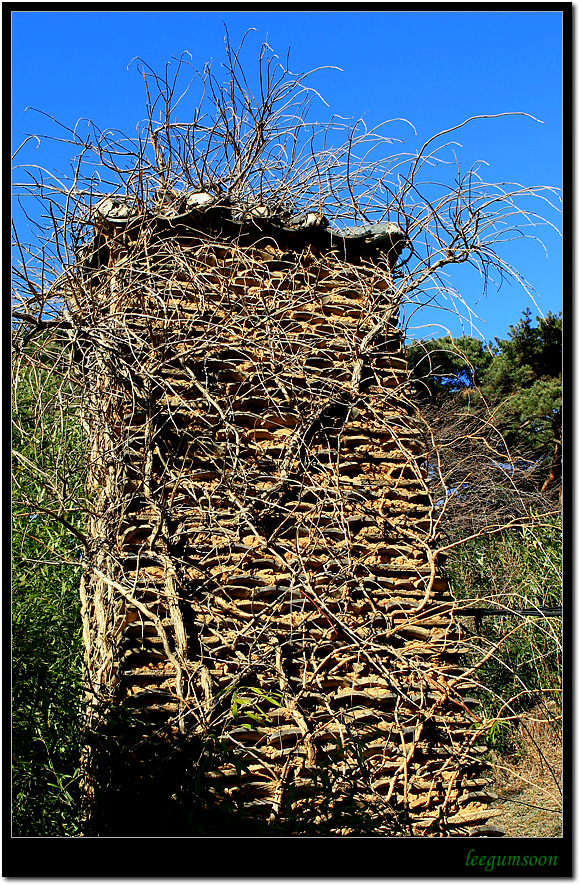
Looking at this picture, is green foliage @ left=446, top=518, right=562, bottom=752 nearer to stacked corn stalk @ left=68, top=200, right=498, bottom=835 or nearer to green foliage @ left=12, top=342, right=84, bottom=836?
stacked corn stalk @ left=68, top=200, right=498, bottom=835

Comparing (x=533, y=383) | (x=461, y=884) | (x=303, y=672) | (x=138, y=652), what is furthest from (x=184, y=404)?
(x=533, y=383)

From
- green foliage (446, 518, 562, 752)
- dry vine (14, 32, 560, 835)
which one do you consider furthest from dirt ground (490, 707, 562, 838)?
dry vine (14, 32, 560, 835)

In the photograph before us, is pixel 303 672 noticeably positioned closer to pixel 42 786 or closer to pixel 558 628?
pixel 42 786

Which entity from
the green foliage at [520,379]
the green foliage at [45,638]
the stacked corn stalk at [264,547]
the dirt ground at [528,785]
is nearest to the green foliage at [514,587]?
the dirt ground at [528,785]

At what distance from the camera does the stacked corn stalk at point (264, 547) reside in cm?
281

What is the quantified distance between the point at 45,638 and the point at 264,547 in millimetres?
1893

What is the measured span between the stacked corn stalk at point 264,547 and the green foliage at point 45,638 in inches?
10.7

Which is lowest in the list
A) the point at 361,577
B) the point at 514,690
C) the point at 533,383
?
the point at 514,690

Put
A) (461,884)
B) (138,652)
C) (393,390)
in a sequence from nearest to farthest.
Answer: (461,884) < (138,652) < (393,390)

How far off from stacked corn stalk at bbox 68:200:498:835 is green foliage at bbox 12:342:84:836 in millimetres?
273

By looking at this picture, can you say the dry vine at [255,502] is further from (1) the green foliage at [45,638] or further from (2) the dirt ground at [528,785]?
(2) the dirt ground at [528,785]

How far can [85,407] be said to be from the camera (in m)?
3.26

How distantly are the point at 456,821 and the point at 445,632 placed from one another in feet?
2.84

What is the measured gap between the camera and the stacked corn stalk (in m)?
2.81
